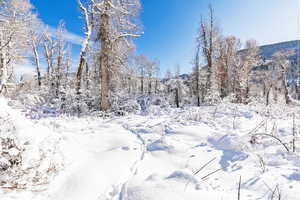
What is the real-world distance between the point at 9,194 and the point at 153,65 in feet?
185

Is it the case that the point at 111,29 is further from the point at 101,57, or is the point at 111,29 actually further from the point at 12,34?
the point at 12,34

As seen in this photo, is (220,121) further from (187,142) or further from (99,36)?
(99,36)

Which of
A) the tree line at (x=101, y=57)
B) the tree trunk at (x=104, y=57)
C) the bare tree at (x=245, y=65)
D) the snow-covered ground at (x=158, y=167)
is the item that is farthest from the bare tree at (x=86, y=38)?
the bare tree at (x=245, y=65)

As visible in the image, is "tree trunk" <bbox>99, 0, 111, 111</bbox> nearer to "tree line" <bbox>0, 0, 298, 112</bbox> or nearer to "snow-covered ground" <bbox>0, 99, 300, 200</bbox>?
"tree line" <bbox>0, 0, 298, 112</bbox>

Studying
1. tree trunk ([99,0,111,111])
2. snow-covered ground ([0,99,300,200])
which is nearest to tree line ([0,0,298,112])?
tree trunk ([99,0,111,111])

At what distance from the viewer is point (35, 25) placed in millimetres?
17531

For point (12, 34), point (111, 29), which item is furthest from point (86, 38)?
point (12, 34)

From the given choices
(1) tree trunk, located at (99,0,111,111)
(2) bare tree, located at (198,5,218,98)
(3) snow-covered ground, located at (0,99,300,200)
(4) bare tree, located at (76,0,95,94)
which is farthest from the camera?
(2) bare tree, located at (198,5,218,98)

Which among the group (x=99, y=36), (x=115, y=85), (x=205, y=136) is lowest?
(x=205, y=136)

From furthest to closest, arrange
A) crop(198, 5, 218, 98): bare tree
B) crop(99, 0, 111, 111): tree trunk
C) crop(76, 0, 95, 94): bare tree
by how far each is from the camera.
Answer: crop(198, 5, 218, 98): bare tree, crop(76, 0, 95, 94): bare tree, crop(99, 0, 111, 111): tree trunk

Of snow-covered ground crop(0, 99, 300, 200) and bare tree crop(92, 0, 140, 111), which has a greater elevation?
bare tree crop(92, 0, 140, 111)

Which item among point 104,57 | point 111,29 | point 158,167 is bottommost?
point 158,167

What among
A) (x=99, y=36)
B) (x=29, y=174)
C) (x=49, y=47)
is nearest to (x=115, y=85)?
(x=99, y=36)

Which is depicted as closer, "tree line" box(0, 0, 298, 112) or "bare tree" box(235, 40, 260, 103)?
"tree line" box(0, 0, 298, 112)
